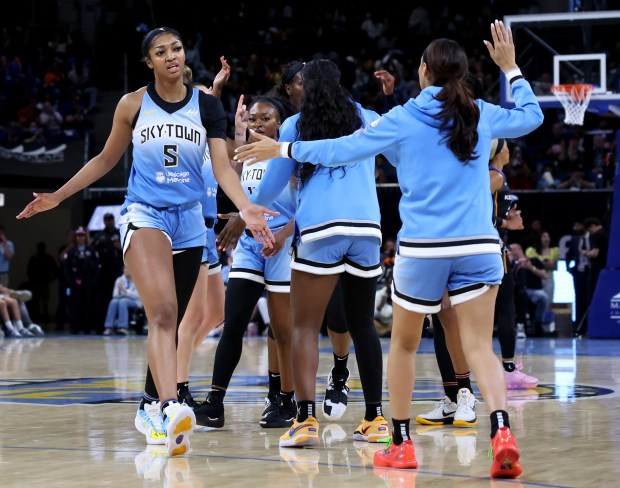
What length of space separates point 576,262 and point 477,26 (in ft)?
26.8

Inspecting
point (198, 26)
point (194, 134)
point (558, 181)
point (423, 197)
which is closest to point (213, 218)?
point (194, 134)

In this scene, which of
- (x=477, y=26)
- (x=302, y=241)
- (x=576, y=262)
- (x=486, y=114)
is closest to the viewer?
(x=486, y=114)

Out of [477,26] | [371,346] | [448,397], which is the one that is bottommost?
[448,397]

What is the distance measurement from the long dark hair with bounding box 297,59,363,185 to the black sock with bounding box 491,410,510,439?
5.39 feet

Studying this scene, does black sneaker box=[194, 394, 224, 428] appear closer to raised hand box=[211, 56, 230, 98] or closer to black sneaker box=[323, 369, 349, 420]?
black sneaker box=[323, 369, 349, 420]

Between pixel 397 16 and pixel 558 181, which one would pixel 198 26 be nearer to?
pixel 397 16

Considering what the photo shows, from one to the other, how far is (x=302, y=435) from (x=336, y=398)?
4.30ft

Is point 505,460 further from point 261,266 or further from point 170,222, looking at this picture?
point 261,266

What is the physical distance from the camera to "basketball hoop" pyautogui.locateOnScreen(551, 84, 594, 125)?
14.4 m

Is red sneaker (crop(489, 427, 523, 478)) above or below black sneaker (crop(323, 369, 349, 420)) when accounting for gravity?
above

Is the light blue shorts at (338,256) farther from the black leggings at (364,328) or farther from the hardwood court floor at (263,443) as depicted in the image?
the hardwood court floor at (263,443)

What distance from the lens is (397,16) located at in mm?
24500

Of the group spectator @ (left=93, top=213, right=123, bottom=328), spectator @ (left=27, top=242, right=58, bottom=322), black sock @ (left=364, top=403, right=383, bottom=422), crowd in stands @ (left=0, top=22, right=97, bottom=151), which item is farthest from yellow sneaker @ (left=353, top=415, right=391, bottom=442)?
spectator @ (left=27, top=242, right=58, bottom=322)

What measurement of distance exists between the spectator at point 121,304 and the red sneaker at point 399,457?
47.5ft
